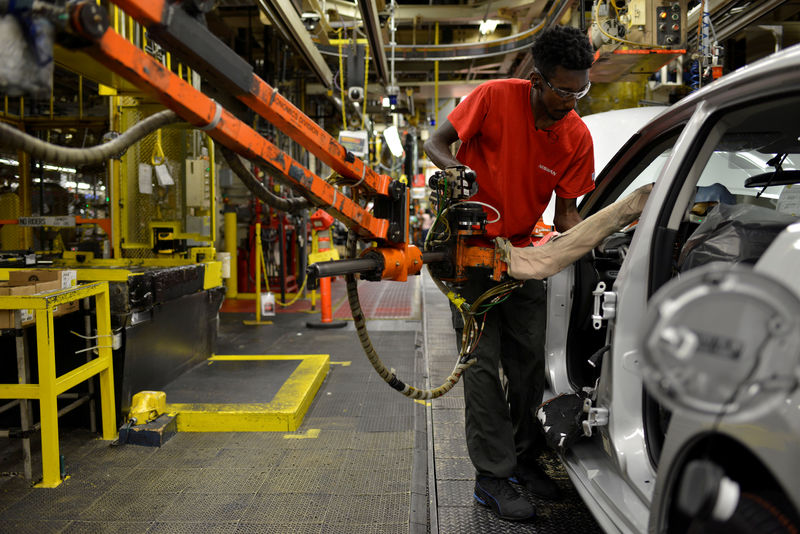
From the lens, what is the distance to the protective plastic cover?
1.32 meters

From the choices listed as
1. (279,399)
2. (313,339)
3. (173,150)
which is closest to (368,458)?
(279,399)

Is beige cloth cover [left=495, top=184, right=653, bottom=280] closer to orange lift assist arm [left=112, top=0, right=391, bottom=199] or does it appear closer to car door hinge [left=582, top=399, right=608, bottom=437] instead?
car door hinge [left=582, top=399, right=608, bottom=437]

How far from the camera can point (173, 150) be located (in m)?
4.89

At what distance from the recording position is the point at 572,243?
5.82 feet

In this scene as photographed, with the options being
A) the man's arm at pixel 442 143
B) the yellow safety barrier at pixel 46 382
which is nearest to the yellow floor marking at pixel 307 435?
the yellow safety barrier at pixel 46 382

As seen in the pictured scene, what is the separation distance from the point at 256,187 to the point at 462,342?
1032 millimetres

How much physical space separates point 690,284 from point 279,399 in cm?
306

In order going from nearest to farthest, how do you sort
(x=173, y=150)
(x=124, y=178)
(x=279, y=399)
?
1. (x=279, y=399)
2. (x=124, y=178)
3. (x=173, y=150)

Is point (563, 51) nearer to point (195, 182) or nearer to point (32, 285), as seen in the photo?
point (32, 285)

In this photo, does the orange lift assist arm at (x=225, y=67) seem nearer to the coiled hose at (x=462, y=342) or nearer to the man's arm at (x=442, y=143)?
the coiled hose at (x=462, y=342)

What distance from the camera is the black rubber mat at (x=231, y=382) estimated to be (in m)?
3.50

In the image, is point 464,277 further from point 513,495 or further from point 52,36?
point 52,36

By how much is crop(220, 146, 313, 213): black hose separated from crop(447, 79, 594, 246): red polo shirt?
28.8 inches

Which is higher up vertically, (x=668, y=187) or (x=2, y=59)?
(x=2, y=59)
